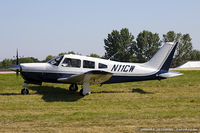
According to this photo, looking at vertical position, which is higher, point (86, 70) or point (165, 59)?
point (165, 59)

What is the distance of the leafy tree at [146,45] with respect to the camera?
211ft

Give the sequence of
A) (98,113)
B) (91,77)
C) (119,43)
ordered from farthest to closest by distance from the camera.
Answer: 1. (119,43)
2. (91,77)
3. (98,113)

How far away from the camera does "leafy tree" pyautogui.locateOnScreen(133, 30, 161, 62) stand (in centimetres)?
6419

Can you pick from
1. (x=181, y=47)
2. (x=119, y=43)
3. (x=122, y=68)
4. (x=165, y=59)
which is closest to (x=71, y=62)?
(x=122, y=68)

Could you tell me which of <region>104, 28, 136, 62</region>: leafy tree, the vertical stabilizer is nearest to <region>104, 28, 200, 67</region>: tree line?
<region>104, 28, 136, 62</region>: leafy tree

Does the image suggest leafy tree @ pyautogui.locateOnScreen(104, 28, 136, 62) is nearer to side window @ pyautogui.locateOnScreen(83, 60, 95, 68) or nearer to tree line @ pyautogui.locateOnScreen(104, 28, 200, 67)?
tree line @ pyautogui.locateOnScreen(104, 28, 200, 67)

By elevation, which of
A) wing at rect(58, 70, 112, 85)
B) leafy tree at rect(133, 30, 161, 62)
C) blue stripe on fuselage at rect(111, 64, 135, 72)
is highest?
leafy tree at rect(133, 30, 161, 62)

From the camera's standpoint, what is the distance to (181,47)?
232 feet

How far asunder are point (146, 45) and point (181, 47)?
13464 millimetres

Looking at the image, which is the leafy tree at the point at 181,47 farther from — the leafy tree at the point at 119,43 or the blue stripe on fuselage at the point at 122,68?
the blue stripe on fuselage at the point at 122,68

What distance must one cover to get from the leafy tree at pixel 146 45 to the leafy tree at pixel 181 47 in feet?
20.8

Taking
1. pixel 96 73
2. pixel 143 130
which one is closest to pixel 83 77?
pixel 96 73

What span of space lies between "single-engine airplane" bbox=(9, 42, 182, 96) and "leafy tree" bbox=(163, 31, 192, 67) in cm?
6045

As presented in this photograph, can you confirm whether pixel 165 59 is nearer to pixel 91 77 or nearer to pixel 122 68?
pixel 122 68
